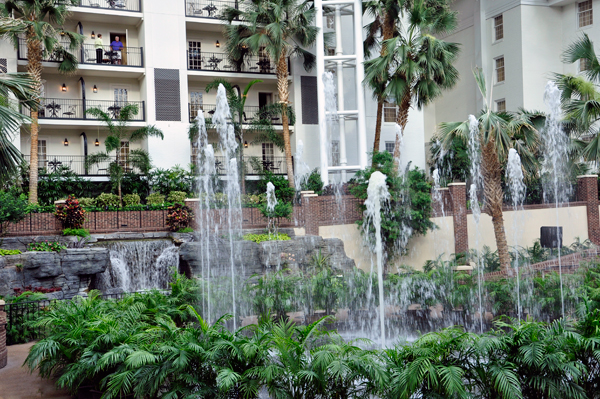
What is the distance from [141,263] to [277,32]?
1222 centimetres

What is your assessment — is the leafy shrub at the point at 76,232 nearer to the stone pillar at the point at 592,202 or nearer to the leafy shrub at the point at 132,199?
the leafy shrub at the point at 132,199

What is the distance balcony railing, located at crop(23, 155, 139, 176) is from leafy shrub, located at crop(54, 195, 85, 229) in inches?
234

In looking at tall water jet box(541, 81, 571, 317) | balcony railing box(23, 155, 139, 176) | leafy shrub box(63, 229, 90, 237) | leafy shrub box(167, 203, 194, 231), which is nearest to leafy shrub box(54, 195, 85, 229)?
leafy shrub box(63, 229, 90, 237)

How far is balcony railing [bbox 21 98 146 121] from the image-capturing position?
26438 millimetres

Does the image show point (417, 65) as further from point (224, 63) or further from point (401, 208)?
point (224, 63)

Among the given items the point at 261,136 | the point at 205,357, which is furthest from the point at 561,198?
the point at 205,357

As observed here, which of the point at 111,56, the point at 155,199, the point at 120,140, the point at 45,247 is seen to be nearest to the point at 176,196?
the point at 155,199

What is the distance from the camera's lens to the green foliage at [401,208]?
71.8 feet

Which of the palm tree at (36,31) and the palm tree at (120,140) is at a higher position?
the palm tree at (36,31)

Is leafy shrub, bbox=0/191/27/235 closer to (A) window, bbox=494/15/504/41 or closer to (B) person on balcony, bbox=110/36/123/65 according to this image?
(B) person on balcony, bbox=110/36/123/65

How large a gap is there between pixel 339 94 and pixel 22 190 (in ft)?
49.4

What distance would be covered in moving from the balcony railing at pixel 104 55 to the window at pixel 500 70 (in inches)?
770

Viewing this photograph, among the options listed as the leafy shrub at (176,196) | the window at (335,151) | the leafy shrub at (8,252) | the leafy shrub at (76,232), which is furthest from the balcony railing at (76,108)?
the leafy shrub at (8,252)

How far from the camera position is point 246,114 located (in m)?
30.3
